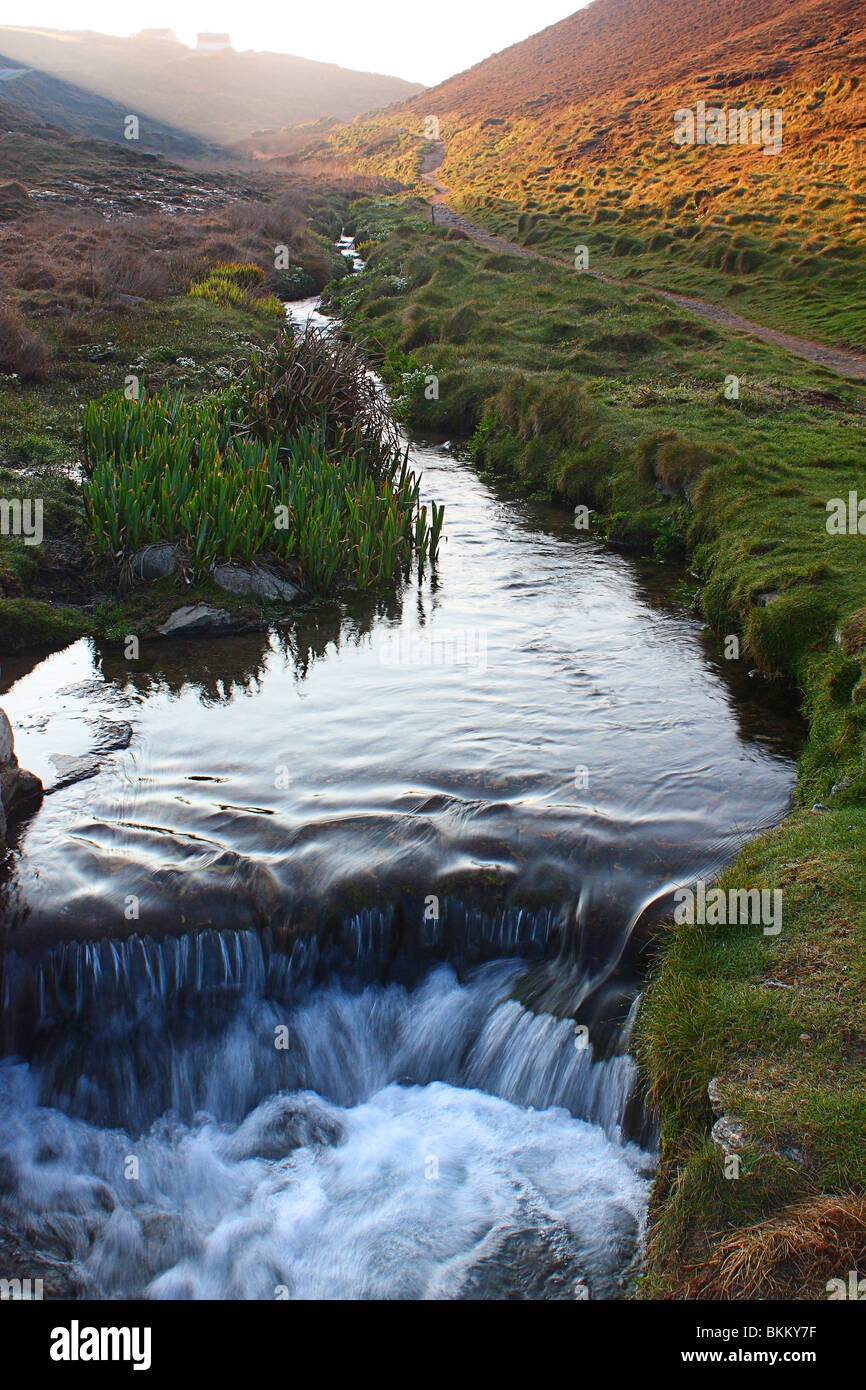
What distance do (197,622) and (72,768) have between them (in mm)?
3247

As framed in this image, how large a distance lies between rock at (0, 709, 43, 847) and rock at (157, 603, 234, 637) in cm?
351

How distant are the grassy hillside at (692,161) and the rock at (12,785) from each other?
21.6 meters

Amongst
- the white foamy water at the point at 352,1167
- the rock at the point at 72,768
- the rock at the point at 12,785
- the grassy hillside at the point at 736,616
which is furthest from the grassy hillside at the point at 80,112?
the white foamy water at the point at 352,1167

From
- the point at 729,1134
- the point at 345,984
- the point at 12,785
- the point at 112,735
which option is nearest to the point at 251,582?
the point at 112,735

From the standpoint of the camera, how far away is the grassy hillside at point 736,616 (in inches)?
165

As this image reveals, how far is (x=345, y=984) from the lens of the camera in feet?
20.1

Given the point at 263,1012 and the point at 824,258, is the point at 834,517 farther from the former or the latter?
the point at 824,258

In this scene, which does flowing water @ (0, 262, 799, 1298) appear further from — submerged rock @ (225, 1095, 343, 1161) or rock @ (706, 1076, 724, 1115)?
rock @ (706, 1076, 724, 1115)

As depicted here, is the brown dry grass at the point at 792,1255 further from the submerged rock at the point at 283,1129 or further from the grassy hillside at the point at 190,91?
the grassy hillside at the point at 190,91

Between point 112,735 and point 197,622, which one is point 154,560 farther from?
point 112,735

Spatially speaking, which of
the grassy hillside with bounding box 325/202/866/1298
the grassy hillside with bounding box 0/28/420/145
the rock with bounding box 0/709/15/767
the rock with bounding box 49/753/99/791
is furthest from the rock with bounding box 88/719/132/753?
the grassy hillside with bounding box 0/28/420/145

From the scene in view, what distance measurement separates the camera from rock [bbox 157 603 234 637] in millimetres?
10625

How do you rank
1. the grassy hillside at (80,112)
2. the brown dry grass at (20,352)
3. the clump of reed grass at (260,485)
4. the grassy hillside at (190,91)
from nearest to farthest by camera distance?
1. the clump of reed grass at (260,485)
2. the brown dry grass at (20,352)
3. the grassy hillside at (80,112)
4. the grassy hillside at (190,91)

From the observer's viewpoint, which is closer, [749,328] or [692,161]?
[749,328]
